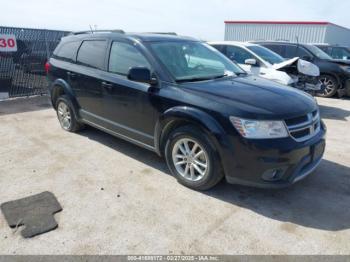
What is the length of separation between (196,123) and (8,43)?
22.7ft

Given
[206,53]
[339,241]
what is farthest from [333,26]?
[339,241]

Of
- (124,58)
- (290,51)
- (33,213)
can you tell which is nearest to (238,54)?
(290,51)

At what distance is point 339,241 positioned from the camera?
8.96 feet

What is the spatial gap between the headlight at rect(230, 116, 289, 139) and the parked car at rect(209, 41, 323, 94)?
4.05 m

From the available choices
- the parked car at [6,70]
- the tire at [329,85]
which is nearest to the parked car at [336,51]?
the tire at [329,85]

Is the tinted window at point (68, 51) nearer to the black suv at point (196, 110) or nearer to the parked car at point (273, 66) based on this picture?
the black suv at point (196, 110)

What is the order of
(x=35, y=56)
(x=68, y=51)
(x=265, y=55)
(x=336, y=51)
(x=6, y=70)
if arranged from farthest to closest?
(x=336, y=51) → (x=35, y=56) → (x=6, y=70) → (x=265, y=55) → (x=68, y=51)

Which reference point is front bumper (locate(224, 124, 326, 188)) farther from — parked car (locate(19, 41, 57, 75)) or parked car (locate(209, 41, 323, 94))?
parked car (locate(19, 41, 57, 75))

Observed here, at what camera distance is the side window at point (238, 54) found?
781cm

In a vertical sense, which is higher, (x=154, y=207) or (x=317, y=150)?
(x=317, y=150)

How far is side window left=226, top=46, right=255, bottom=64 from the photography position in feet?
25.6

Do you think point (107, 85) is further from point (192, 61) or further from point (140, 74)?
point (192, 61)

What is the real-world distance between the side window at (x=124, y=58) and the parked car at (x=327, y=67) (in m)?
7.08

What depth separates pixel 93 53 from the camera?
4.68m
